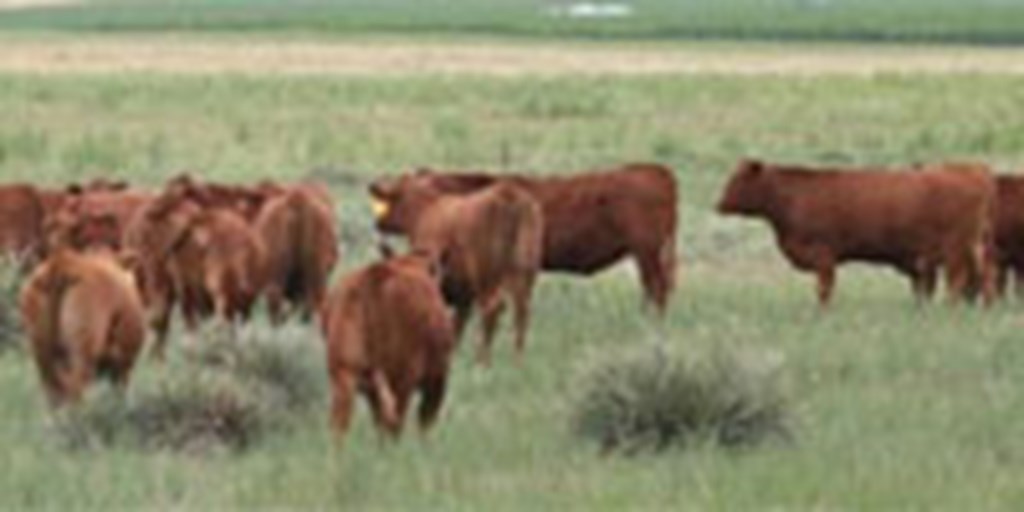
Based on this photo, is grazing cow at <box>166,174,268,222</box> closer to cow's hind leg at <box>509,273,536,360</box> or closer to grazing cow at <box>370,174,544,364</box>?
grazing cow at <box>370,174,544,364</box>

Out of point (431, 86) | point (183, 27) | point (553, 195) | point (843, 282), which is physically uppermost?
point (553, 195)

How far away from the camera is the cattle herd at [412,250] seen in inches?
524

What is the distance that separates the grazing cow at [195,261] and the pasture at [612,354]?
93 cm

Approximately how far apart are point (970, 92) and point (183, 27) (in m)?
70.4

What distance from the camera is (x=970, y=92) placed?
195 ft

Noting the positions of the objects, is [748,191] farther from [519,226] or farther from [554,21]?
[554,21]

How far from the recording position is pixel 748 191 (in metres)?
23.7

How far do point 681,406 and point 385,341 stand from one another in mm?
1527

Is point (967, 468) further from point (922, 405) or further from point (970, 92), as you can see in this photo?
point (970, 92)

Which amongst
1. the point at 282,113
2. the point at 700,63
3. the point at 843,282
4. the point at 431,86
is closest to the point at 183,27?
the point at 700,63

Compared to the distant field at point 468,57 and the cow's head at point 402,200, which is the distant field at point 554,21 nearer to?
the distant field at point 468,57

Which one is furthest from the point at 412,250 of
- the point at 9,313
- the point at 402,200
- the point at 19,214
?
the point at 19,214

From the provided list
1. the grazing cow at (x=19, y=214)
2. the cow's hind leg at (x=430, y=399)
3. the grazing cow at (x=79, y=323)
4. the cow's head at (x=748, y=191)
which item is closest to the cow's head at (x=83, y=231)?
the grazing cow at (x=19, y=214)

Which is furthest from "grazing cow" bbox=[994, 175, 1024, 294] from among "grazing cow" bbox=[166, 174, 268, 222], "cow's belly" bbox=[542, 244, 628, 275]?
"grazing cow" bbox=[166, 174, 268, 222]
